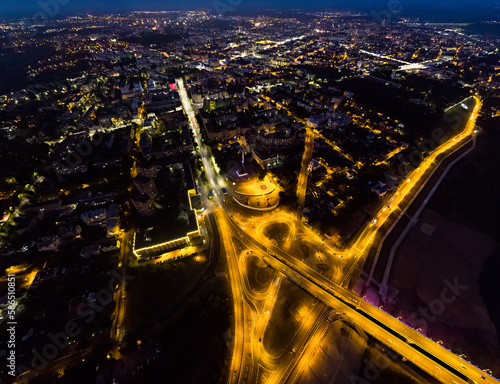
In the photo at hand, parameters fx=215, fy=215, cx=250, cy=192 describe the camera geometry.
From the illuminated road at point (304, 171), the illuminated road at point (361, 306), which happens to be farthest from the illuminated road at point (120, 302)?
the illuminated road at point (304, 171)

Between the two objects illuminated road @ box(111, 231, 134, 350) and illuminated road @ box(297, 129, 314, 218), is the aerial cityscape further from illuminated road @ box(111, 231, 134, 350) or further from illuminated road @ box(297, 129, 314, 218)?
illuminated road @ box(297, 129, 314, 218)

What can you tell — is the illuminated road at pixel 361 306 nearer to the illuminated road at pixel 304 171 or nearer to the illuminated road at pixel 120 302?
the illuminated road at pixel 304 171

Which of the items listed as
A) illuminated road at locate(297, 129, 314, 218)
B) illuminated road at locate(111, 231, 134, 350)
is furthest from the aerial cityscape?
illuminated road at locate(297, 129, 314, 218)

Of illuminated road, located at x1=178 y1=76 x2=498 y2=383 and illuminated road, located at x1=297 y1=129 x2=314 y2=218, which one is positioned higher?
illuminated road, located at x1=297 y1=129 x2=314 y2=218

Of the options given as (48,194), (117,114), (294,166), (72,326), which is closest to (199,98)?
(117,114)

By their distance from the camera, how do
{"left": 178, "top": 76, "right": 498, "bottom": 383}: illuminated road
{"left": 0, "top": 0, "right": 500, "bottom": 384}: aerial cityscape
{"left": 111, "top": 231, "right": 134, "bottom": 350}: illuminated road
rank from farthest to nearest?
1. {"left": 111, "top": 231, "right": 134, "bottom": 350}: illuminated road
2. {"left": 0, "top": 0, "right": 500, "bottom": 384}: aerial cityscape
3. {"left": 178, "top": 76, "right": 498, "bottom": 383}: illuminated road

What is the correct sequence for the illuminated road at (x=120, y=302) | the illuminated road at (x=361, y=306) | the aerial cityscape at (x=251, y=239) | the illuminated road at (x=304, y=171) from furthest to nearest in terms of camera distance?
the illuminated road at (x=304, y=171) → the illuminated road at (x=120, y=302) → the aerial cityscape at (x=251, y=239) → the illuminated road at (x=361, y=306)

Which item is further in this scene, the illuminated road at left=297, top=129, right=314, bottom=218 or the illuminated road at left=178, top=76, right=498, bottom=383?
the illuminated road at left=297, top=129, right=314, bottom=218
